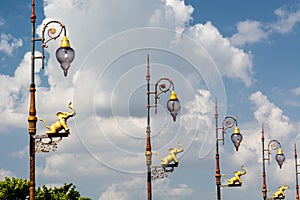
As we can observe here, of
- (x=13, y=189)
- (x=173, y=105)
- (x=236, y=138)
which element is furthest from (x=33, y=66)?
(x=13, y=189)

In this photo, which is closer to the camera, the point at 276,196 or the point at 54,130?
the point at 54,130

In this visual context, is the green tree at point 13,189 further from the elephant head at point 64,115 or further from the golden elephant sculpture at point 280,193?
the elephant head at point 64,115

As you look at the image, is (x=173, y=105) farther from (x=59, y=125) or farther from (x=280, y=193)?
(x=280, y=193)

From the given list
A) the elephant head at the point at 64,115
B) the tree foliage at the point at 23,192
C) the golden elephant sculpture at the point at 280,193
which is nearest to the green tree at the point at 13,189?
the tree foliage at the point at 23,192

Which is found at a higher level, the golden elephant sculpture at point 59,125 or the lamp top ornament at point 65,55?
the lamp top ornament at point 65,55

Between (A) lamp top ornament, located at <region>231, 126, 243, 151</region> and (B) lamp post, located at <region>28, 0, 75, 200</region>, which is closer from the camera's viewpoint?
(B) lamp post, located at <region>28, 0, 75, 200</region>

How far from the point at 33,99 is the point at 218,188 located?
14.3 meters

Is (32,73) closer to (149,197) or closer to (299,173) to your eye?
(149,197)

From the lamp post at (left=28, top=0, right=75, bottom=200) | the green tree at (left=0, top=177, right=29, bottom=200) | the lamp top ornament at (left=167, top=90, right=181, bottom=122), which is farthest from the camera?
the green tree at (left=0, top=177, right=29, bottom=200)

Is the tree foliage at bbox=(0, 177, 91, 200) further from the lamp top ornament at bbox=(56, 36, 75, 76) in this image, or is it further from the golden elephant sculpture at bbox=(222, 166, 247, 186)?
the lamp top ornament at bbox=(56, 36, 75, 76)

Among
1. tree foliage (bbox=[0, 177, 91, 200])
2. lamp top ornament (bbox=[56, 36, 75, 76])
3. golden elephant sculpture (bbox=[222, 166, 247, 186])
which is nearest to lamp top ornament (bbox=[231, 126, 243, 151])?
golden elephant sculpture (bbox=[222, 166, 247, 186])

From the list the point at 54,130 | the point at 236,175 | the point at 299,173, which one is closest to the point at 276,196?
the point at 299,173

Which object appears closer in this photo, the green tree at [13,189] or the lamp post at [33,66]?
the lamp post at [33,66]

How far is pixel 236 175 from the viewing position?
31.3m
